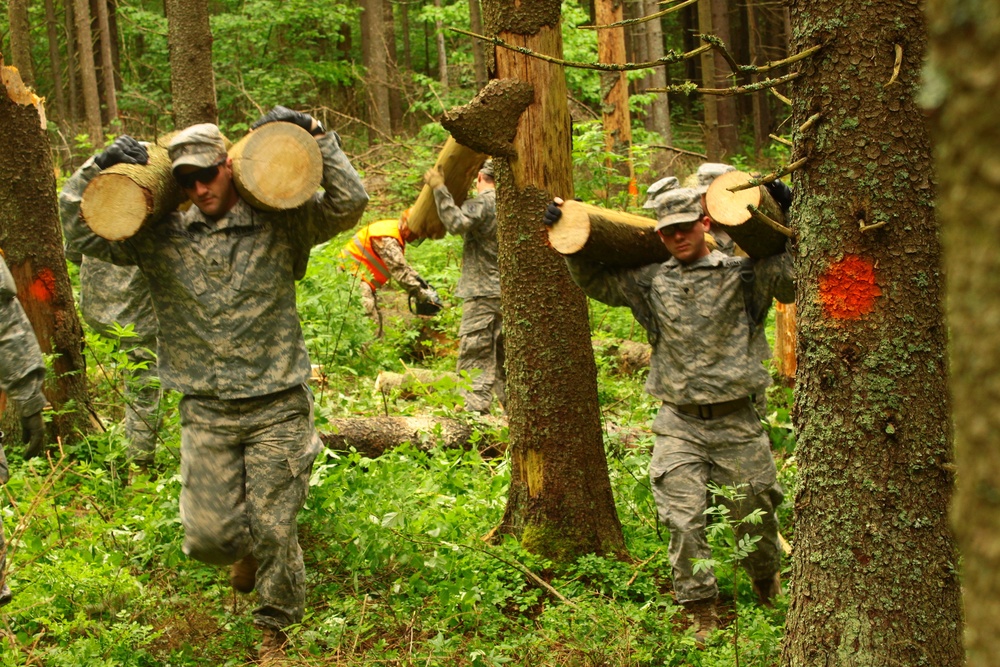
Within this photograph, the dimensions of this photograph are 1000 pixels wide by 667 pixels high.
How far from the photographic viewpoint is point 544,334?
5.47 meters

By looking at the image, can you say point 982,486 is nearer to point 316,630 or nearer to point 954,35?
point 954,35

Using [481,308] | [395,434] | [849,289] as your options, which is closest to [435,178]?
[481,308]

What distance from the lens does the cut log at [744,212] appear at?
177 inches

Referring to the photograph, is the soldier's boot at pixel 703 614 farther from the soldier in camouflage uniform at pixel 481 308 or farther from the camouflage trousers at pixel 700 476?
the soldier in camouflage uniform at pixel 481 308

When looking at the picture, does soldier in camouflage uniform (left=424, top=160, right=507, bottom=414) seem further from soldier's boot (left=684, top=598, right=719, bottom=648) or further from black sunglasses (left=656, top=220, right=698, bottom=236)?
soldier's boot (left=684, top=598, right=719, bottom=648)

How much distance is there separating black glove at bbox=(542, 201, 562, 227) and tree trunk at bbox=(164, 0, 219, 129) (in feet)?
15.4

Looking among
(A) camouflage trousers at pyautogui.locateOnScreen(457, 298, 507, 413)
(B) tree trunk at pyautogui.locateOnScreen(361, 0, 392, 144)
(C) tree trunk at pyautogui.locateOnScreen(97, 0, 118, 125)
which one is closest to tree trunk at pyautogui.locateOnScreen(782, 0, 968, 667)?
(A) camouflage trousers at pyautogui.locateOnScreen(457, 298, 507, 413)

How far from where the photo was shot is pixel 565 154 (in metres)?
5.49

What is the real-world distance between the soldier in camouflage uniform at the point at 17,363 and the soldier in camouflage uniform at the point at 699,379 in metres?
2.64

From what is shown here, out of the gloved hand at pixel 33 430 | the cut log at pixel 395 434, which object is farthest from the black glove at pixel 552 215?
the cut log at pixel 395 434

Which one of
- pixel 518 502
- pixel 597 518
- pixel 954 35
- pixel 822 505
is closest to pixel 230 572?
pixel 518 502

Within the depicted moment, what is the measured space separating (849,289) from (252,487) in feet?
10.0

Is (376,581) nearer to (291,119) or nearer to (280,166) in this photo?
(280,166)

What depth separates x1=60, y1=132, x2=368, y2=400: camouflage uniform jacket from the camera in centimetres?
490
